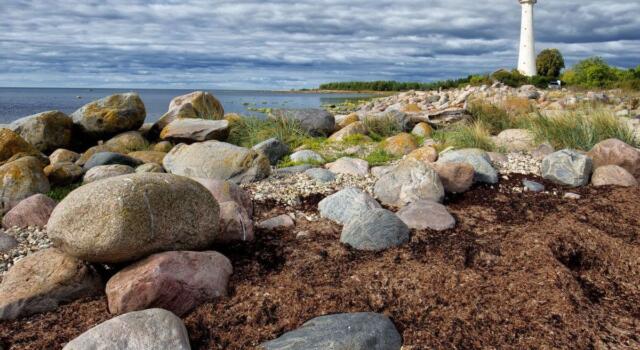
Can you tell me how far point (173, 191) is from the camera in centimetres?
408

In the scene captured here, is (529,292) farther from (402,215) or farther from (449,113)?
(449,113)

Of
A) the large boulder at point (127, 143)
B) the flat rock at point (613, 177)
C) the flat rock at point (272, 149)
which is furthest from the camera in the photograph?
the large boulder at point (127, 143)

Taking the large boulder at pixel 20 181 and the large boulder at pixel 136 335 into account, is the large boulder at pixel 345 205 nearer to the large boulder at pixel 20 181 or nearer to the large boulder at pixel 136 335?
the large boulder at pixel 136 335

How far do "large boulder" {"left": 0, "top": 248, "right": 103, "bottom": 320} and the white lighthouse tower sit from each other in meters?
51.5

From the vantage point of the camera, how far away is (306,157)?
9.55 m

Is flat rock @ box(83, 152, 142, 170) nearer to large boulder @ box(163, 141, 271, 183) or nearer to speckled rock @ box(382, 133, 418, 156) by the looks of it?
large boulder @ box(163, 141, 271, 183)

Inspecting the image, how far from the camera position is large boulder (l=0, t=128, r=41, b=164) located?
957 centimetres

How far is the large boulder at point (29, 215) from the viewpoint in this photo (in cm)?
583

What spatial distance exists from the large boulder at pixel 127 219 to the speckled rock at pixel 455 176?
3.54 metres

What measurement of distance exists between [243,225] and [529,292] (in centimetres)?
254

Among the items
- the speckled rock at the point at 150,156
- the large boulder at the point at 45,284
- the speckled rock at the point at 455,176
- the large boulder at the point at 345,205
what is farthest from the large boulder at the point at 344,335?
the speckled rock at the point at 150,156

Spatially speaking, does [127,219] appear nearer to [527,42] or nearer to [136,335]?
[136,335]

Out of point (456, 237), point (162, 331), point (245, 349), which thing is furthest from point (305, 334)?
point (456, 237)

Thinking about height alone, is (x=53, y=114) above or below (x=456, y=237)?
above
